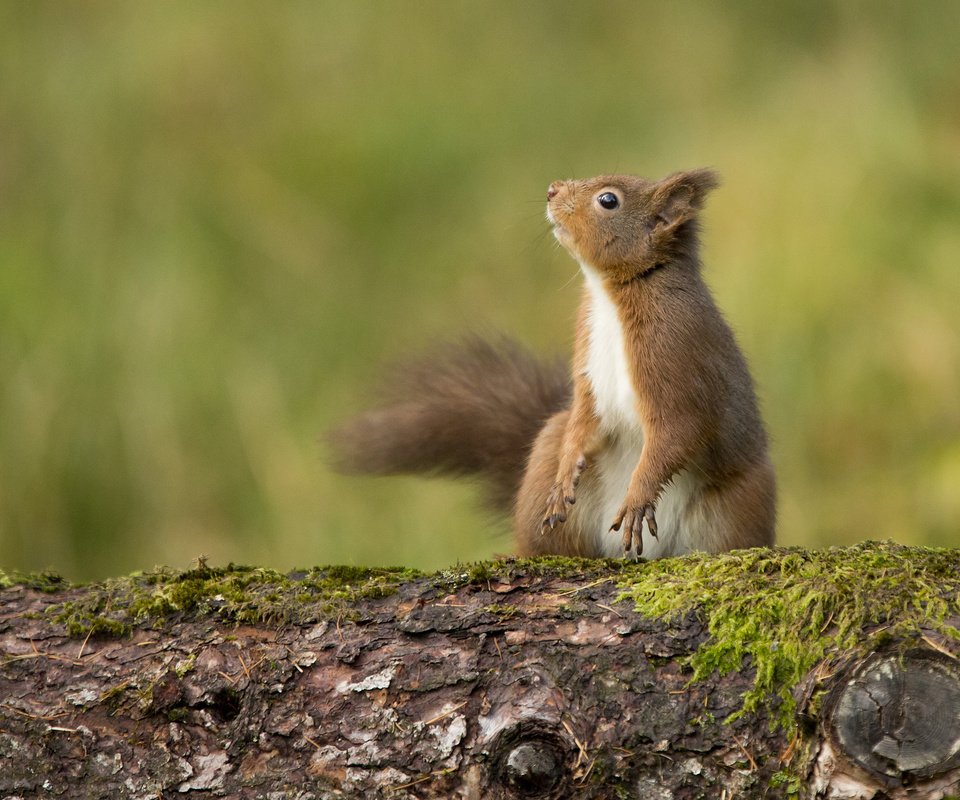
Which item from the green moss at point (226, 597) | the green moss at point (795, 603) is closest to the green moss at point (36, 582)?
the green moss at point (226, 597)

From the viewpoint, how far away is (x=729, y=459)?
9.92ft

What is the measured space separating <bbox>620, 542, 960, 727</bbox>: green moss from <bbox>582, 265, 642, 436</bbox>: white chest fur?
0.75 m

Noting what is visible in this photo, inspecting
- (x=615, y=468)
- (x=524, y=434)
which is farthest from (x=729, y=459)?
(x=524, y=434)

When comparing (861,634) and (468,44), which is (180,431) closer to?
(468,44)

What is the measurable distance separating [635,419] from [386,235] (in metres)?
3.73

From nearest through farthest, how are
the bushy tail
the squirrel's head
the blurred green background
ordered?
the squirrel's head
the bushy tail
the blurred green background

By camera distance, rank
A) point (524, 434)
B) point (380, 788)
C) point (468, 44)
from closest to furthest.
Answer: point (380, 788), point (524, 434), point (468, 44)

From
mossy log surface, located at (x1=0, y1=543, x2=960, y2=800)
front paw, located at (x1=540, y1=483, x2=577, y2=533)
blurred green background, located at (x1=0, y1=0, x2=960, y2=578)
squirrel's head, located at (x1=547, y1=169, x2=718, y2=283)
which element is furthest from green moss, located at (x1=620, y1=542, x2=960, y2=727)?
blurred green background, located at (x1=0, y1=0, x2=960, y2=578)

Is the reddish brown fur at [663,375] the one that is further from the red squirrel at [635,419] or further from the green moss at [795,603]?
the green moss at [795,603]

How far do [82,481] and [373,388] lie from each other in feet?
7.64

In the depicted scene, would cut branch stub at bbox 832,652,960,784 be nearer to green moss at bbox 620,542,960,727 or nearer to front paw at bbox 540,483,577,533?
green moss at bbox 620,542,960,727

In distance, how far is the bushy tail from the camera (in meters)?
3.54

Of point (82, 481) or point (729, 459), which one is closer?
point (729, 459)

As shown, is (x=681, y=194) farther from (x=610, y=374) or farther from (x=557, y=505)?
(x=557, y=505)
